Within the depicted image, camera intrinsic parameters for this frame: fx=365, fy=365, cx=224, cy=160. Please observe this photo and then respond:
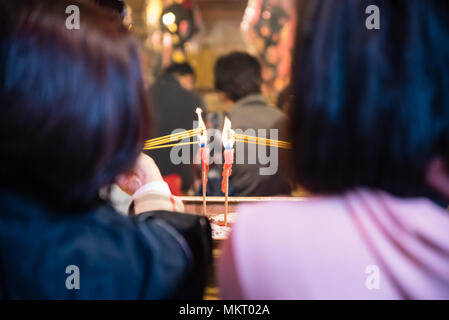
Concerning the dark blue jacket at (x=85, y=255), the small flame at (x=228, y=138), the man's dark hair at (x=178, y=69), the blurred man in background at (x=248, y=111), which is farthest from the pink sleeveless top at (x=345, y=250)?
the man's dark hair at (x=178, y=69)

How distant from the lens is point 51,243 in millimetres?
712

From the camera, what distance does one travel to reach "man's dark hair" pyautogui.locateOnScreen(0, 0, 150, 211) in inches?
26.9

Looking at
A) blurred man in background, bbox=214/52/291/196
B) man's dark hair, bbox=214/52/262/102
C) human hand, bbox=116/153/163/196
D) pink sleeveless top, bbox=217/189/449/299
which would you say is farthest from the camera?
man's dark hair, bbox=214/52/262/102

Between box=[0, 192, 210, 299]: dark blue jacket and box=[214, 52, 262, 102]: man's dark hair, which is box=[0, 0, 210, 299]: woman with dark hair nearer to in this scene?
box=[0, 192, 210, 299]: dark blue jacket

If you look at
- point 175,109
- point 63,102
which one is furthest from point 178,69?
point 63,102

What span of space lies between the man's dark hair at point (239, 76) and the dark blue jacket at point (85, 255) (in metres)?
2.00

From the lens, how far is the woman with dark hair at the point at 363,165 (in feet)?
2.16

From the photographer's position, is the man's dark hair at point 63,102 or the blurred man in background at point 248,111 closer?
the man's dark hair at point 63,102

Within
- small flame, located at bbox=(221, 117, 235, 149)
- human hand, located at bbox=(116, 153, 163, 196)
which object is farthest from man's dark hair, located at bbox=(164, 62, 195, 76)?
human hand, located at bbox=(116, 153, 163, 196)

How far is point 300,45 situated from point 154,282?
1.85 ft

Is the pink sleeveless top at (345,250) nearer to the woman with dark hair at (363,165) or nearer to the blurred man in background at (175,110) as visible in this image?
the woman with dark hair at (363,165)

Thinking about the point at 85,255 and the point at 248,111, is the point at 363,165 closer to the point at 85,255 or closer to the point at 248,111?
the point at 85,255
